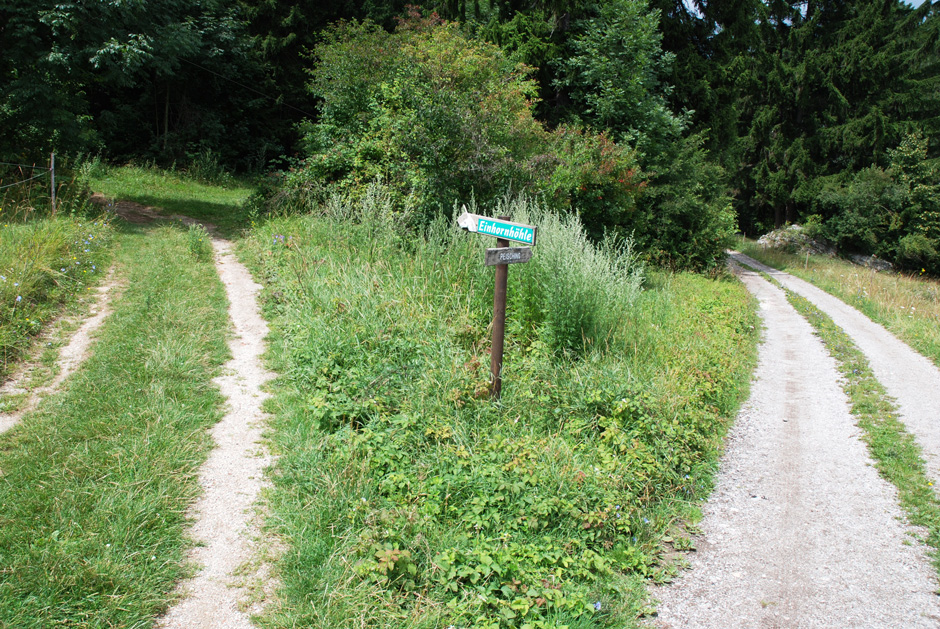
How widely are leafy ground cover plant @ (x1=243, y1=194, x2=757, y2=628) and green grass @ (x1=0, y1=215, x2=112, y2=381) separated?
2.28 metres

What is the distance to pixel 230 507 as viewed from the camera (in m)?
3.73

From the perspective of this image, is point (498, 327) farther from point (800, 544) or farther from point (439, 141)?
point (439, 141)

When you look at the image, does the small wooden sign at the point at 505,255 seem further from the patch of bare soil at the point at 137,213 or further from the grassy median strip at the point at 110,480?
the patch of bare soil at the point at 137,213

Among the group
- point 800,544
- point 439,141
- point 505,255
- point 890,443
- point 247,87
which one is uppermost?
point 247,87

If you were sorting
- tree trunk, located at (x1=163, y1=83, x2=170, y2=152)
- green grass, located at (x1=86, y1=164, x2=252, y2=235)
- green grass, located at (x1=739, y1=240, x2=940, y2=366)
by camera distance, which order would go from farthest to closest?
tree trunk, located at (x1=163, y1=83, x2=170, y2=152)
green grass, located at (x1=86, y1=164, x2=252, y2=235)
green grass, located at (x1=739, y1=240, x2=940, y2=366)

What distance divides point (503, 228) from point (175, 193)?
1494 centimetres

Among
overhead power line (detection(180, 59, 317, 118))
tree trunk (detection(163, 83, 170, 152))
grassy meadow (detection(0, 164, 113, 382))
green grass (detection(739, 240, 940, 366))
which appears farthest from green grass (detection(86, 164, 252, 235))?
green grass (detection(739, 240, 940, 366))

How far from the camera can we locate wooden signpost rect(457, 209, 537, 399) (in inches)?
183

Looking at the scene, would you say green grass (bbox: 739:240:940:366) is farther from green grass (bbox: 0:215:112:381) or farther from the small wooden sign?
green grass (bbox: 0:215:112:381)

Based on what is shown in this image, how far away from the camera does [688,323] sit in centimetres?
895

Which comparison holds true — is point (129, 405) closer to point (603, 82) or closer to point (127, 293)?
point (127, 293)

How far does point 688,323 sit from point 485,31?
11376mm

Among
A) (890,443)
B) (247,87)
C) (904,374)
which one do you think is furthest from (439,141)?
(247,87)

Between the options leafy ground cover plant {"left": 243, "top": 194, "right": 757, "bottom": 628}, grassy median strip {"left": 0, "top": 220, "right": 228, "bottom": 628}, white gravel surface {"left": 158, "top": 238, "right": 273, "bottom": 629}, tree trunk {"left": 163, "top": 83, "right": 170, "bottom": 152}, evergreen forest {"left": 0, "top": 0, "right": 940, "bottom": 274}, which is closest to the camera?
grassy median strip {"left": 0, "top": 220, "right": 228, "bottom": 628}
